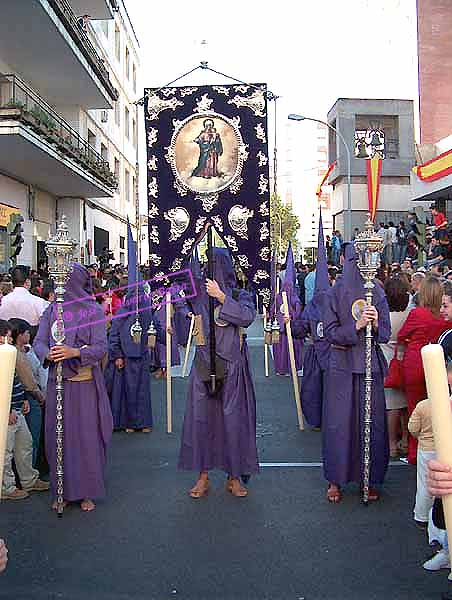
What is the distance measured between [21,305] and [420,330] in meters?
4.30

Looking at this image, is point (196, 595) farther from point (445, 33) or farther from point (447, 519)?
point (445, 33)

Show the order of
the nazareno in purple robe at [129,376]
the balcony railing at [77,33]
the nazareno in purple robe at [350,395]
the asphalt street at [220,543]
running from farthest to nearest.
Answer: the balcony railing at [77,33] < the nazareno in purple robe at [129,376] < the nazareno in purple robe at [350,395] < the asphalt street at [220,543]

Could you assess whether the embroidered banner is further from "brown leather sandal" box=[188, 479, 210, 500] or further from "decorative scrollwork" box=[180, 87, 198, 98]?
"brown leather sandal" box=[188, 479, 210, 500]

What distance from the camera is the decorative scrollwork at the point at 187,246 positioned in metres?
6.53

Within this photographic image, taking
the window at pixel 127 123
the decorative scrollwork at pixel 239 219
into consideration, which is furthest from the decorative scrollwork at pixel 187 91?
the window at pixel 127 123

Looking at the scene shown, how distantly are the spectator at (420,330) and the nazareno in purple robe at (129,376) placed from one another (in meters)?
3.30

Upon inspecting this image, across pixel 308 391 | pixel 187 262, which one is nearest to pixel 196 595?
pixel 187 262

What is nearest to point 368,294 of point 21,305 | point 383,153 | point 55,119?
point 21,305

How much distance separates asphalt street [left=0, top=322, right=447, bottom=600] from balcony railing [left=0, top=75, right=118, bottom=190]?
11.4m

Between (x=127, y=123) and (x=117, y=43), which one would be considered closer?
(x=117, y=43)

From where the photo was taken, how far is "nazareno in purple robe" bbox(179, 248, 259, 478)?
591 centimetres

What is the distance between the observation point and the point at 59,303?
5.65m

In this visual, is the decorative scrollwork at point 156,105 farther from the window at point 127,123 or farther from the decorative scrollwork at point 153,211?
the window at point 127,123

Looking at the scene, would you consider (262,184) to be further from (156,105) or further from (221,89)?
(156,105)
